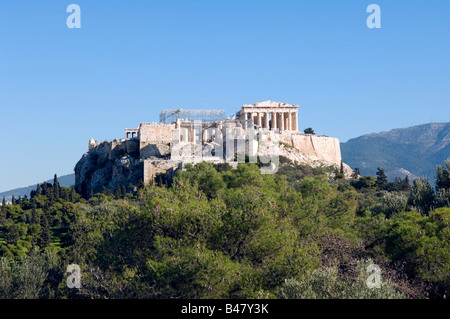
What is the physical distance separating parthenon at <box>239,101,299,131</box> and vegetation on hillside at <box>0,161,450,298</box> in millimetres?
57113

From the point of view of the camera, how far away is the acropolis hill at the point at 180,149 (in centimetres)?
7200

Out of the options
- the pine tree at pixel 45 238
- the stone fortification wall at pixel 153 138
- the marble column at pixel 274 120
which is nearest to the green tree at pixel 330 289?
the pine tree at pixel 45 238

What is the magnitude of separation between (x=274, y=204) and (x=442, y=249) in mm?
7741

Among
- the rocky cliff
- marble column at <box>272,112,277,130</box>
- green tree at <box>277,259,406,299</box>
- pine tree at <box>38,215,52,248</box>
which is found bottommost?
pine tree at <box>38,215,52,248</box>

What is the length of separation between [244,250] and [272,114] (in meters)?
70.1

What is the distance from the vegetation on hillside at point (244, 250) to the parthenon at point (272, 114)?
187 ft

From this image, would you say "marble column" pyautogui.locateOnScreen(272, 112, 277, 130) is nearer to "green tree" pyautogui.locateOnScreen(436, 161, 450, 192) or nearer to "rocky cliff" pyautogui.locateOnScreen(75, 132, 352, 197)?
"rocky cliff" pyautogui.locateOnScreen(75, 132, 352, 197)

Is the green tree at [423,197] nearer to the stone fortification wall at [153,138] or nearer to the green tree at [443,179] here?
the green tree at [443,179]

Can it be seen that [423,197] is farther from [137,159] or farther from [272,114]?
[272,114]

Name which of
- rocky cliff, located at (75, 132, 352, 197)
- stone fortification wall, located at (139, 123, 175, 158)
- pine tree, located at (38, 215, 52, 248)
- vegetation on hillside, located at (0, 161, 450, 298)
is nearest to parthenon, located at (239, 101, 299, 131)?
rocky cliff, located at (75, 132, 352, 197)

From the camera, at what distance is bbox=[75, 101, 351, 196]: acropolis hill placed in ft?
236

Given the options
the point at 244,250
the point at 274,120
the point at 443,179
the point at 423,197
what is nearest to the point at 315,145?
the point at 274,120
